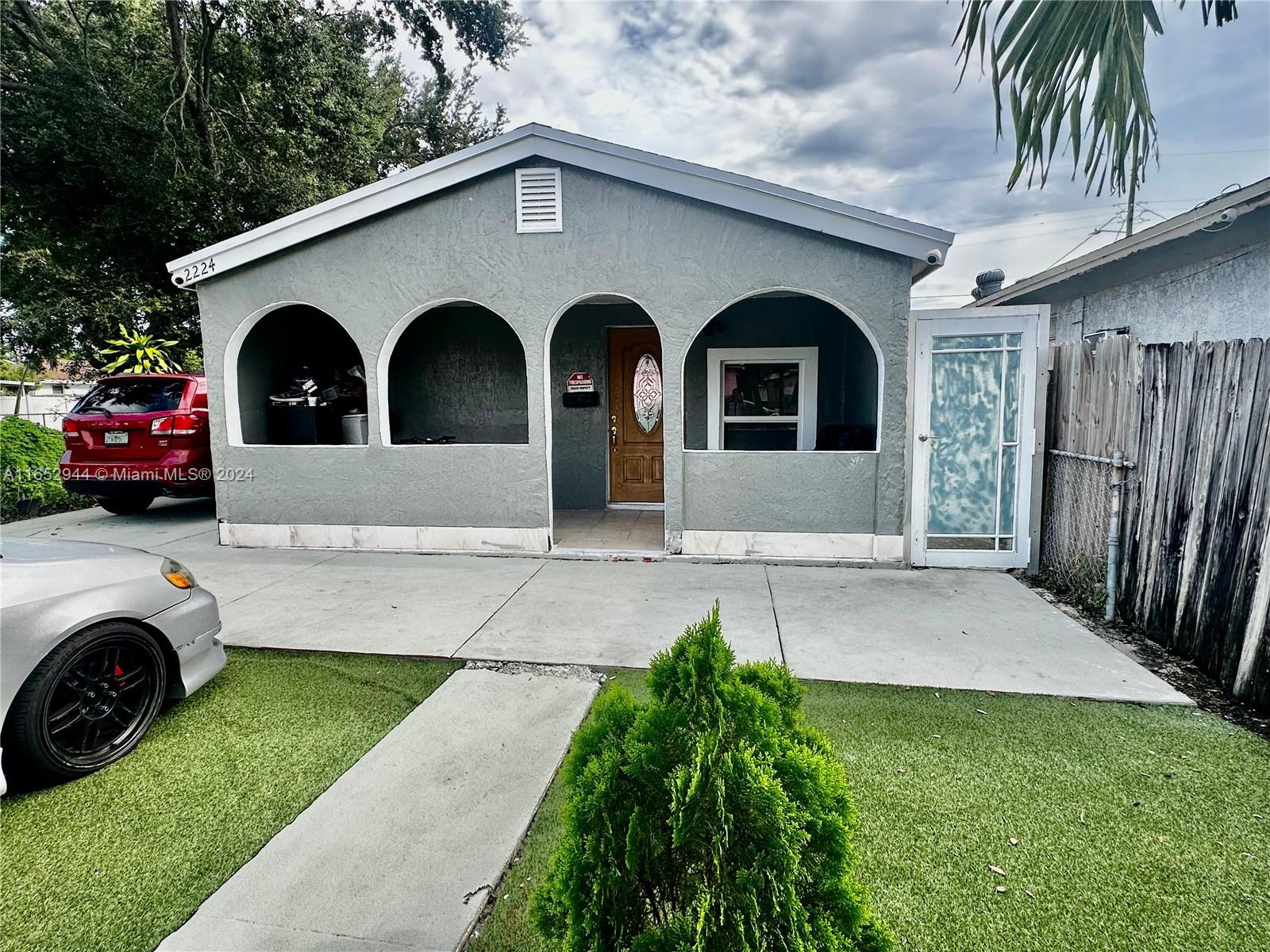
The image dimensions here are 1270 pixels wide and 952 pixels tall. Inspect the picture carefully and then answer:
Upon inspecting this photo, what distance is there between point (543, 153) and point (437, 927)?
6.21 meters

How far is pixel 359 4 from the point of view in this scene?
13.7 meters

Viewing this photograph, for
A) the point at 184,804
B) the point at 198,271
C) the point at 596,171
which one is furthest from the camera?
the point at 198,271

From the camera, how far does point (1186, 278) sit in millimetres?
6395

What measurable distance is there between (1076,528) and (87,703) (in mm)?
6859

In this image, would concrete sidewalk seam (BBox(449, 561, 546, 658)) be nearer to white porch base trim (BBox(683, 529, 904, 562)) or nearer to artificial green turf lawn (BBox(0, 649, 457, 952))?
artificial green turf lawn (BBox(0, 649, 457, 952))

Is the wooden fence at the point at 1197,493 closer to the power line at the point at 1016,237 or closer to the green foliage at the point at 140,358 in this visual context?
the green foliage at the point at 140,358

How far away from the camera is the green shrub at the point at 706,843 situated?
46.3 inches

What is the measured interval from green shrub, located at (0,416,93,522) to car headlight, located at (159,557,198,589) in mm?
8009

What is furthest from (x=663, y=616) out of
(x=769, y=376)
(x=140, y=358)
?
(x=140, y=358)

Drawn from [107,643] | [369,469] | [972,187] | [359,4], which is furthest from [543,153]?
[972,187]

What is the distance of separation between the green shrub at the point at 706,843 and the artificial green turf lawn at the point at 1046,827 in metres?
0.95

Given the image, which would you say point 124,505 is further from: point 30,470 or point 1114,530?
point 1114,530

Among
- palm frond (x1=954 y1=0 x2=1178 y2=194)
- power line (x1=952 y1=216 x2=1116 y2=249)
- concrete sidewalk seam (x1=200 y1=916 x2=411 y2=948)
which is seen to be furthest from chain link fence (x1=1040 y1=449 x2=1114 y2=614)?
power line (x1=952 y1=216 x2=1116 y2=249)

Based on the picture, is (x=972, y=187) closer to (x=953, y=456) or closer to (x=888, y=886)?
(x=953, y=456)
